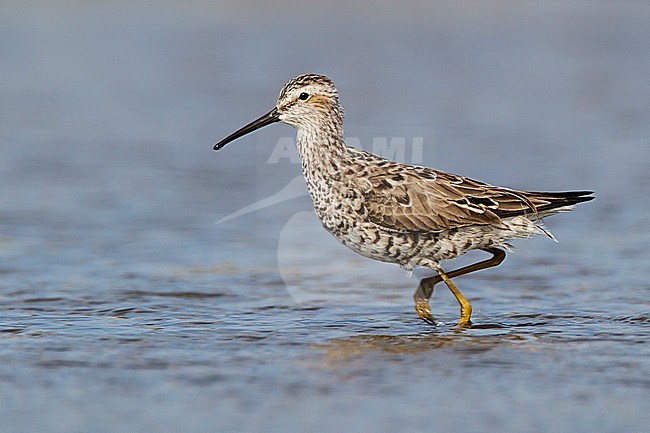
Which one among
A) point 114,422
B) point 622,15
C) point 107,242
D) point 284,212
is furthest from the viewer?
point 622,15

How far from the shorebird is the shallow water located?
1.98ft

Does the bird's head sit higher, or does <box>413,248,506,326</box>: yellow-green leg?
the bird's head

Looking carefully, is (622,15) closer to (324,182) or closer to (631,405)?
(324,182)

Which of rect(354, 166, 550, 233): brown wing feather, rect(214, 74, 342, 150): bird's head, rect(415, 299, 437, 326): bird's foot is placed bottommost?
rect(415, 299, 437, 326): bird's foot

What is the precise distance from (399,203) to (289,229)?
3469mm

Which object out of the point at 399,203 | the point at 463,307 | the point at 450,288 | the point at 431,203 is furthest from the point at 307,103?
the point at 463,307

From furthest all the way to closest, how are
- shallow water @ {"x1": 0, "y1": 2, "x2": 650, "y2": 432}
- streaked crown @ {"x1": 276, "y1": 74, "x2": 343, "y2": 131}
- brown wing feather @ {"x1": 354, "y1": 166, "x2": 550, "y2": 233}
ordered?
streaked crown @ {"x1": 276, "y1": 74, "x2": 343, "y2": 131}
brown wing feather @ {"x1": 354, "y1": 166, "x2": 550, "y2": 233}
shallow water @ {"x1": 0, "y1": 2, "x2": 650, "y2": 432}

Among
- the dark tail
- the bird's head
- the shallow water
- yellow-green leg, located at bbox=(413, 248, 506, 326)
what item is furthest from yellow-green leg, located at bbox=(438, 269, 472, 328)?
the bird's head

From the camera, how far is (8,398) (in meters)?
7.78

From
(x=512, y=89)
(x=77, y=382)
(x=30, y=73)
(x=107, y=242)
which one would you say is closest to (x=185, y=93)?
(x=30, y=73)

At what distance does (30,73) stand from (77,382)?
12.2 m

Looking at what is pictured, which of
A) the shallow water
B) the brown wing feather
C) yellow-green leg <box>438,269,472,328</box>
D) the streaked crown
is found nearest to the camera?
the shallow water

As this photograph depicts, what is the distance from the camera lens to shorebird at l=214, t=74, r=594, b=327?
32.4 ft

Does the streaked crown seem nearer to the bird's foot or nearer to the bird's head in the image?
the bird's head
